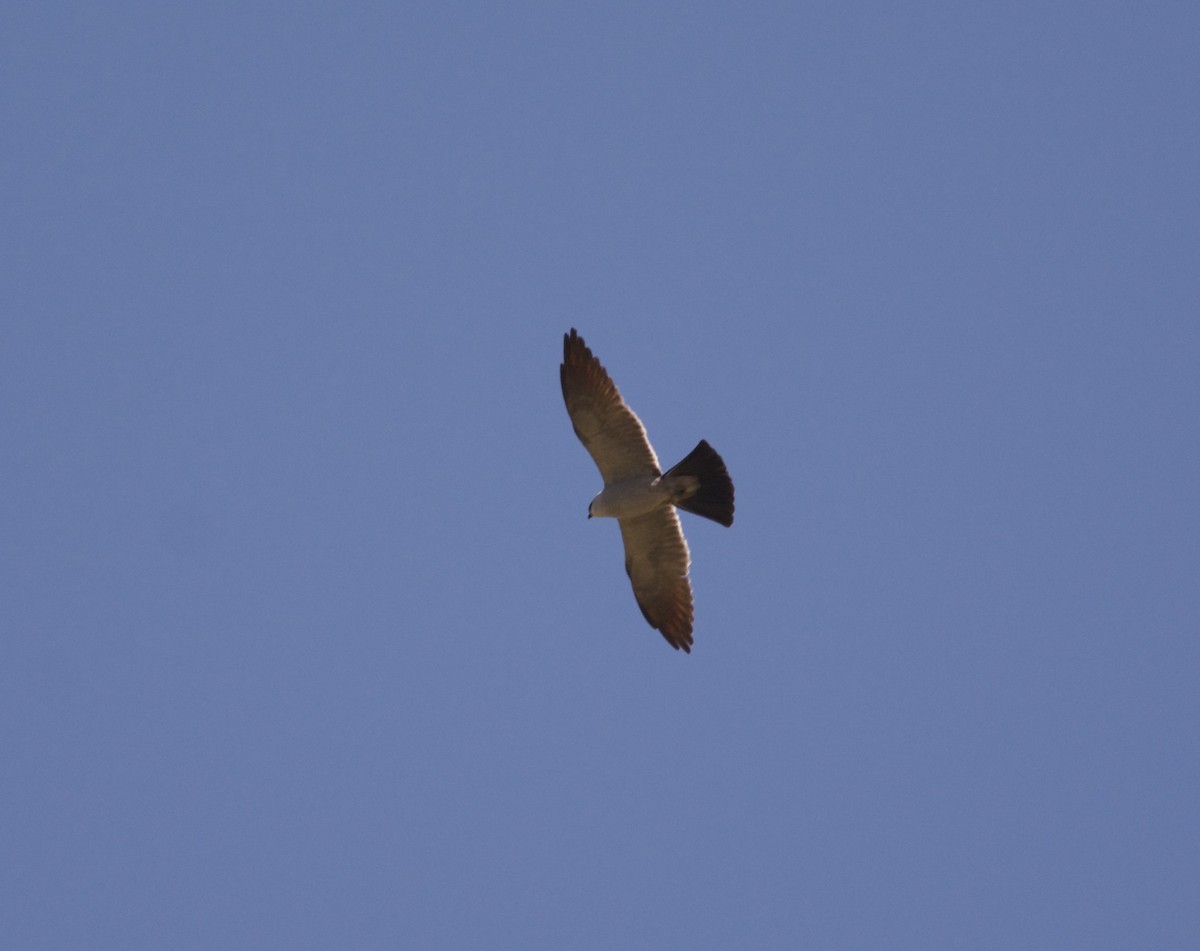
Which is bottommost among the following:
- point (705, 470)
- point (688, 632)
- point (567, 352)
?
point (688, 632)

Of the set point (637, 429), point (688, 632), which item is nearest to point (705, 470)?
point (637, 429)

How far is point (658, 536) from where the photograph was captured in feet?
49.8

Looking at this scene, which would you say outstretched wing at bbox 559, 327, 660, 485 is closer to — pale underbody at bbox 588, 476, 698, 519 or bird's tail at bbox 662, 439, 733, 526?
pale underbody at bbox 588, 476, 698, 519

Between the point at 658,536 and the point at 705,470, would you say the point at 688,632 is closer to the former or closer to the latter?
the point at 658,536

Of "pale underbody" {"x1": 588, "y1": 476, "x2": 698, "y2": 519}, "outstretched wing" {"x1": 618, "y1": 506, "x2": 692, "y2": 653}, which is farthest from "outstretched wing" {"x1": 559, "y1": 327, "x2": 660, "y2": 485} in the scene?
"outstretched wing" {"x1": 618, "y1": 506, "x2": 692, "y2": 653}

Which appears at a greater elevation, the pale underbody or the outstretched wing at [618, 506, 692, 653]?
the pale underbody

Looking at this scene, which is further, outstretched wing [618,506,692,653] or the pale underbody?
outstretched wing [618,506,692,653]

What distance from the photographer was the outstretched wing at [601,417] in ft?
47.2

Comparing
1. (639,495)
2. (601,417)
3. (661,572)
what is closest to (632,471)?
(639,495)

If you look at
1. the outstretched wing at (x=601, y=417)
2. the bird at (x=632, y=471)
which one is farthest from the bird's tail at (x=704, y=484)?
the outstretched wing at (x=601, y=417)

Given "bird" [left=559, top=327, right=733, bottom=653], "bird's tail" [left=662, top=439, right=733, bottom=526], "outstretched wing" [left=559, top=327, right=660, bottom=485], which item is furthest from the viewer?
"outstretched wing" [left=559, top=327, right=660, bottom=485]

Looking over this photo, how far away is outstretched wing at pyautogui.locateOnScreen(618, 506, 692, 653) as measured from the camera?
49.6 feet

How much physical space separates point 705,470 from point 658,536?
1.21m

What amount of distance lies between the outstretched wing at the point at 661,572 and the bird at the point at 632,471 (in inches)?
0.5
